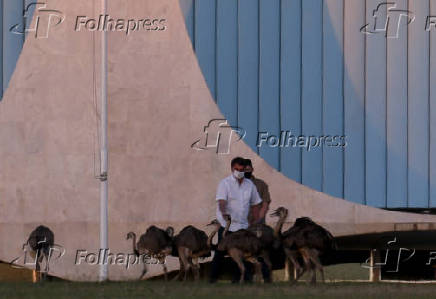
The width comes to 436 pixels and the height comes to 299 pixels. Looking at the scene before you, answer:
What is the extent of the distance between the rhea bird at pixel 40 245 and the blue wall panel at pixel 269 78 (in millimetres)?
4618

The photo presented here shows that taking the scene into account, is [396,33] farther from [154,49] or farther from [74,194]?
[74,194]

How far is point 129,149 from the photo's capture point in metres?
22.9

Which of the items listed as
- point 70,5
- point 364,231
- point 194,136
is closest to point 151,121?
point 194,136

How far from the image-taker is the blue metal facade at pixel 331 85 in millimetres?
22922

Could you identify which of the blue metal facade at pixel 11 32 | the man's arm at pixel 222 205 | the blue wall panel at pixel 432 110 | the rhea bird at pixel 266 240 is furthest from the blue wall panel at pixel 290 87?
Result: the rhea bird at pixel 266 240

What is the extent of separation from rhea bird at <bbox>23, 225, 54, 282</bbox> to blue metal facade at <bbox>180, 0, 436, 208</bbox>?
4343 millimetres

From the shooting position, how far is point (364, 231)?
2278cm

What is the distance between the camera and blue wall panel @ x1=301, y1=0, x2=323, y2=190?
75.1ft
